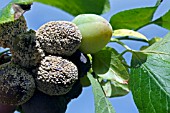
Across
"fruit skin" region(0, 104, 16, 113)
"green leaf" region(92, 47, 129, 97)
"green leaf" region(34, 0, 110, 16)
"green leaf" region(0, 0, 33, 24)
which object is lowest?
"fruit skin" region(0, 104, 16, 113)

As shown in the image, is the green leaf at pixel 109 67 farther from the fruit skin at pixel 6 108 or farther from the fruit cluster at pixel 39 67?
the fruit skin at pixel 6 108

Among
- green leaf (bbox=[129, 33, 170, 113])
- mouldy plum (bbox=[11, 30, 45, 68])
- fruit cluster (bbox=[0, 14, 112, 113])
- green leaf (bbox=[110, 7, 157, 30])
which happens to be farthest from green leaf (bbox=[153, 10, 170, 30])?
mouldy plum (bbox=[11, 30, 45, 68])

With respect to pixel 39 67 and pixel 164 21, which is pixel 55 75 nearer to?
pixel 39 67

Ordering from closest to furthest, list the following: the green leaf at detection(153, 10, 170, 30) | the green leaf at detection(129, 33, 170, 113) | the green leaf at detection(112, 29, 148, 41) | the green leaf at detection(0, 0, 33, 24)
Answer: the green leaf at detection(0, 0, 33, 24)
the green leaf at detection(129, 33, 170, 113)
the green leaf at detection(112, 29, 148, 41)
the green leaf at detection(153, 10, 170, 30)

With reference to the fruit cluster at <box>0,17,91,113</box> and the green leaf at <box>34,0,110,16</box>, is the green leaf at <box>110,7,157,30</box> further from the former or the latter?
the fruit cluster at <box>0,17,91,113</box>

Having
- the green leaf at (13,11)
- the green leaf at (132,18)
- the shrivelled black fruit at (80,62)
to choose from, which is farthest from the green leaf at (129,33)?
the green leaf at (13,11)
